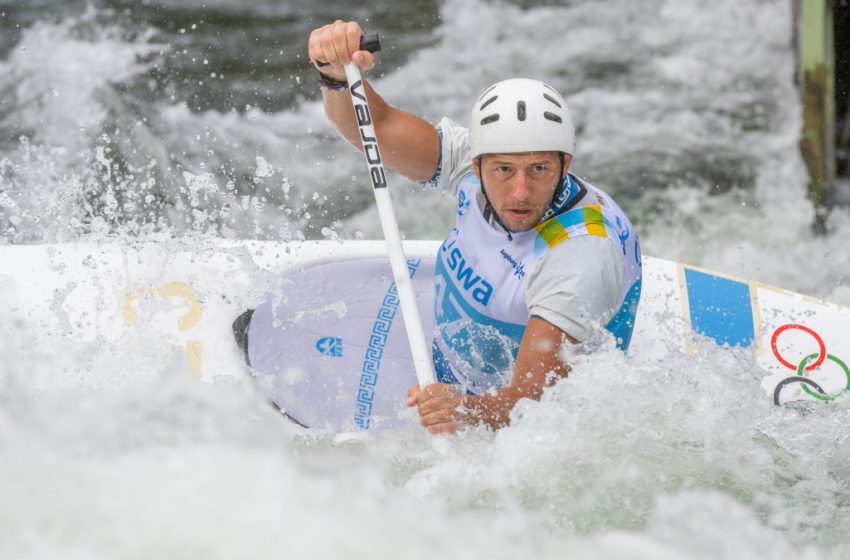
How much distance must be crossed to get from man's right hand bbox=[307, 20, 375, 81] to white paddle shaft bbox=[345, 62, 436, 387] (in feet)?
0.11

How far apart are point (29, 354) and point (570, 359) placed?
160cm

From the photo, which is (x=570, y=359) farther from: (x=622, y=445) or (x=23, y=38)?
(x=23, y=38)

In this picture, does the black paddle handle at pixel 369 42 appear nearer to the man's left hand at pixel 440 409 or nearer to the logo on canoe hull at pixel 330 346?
the man's left hand at pixel 440 409

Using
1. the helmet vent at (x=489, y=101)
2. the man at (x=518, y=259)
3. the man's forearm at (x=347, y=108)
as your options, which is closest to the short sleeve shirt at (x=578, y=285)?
the man at (x=518, y=259)

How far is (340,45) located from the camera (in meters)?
2.51

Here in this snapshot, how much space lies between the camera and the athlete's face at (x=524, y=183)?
232 cm

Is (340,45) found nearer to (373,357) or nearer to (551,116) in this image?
(551,116)

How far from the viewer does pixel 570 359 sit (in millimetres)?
2227

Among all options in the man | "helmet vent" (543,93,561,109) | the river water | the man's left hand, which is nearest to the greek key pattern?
the man

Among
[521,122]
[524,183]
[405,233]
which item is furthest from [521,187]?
[405,233]

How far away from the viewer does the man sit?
2.23m

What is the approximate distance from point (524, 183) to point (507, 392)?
0.50m

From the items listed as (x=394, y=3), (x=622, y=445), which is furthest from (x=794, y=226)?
(x=622, y=445)

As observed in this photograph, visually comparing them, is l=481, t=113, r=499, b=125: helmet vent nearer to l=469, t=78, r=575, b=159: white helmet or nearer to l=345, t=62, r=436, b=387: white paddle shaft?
l=469, t=78, r=575, b=159: white helmet
